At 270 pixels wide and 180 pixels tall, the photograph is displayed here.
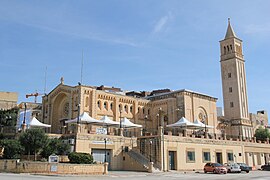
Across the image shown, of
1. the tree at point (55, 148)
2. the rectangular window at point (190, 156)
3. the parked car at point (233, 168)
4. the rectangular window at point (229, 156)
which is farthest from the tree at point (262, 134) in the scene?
the tree at point (55, 148)

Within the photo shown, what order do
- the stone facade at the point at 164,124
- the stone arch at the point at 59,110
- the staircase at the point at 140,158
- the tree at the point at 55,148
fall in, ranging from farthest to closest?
the stone arch at the point at 59,110
the stone facade at the point at 164,124
the staircase at the point at 140,158
the tree at the point at 55,148

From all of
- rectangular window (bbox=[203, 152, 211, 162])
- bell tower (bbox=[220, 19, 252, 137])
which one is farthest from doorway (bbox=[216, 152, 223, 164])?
bell tower (bbox=[220, 19, 252, 137])

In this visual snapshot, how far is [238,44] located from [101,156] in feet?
177

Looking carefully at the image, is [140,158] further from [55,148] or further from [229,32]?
[229,32]

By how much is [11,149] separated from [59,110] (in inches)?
915

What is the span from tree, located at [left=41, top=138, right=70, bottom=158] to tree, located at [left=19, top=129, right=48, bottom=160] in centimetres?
56

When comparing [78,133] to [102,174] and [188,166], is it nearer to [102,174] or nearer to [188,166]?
[102,174]

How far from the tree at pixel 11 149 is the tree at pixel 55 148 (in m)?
2.33

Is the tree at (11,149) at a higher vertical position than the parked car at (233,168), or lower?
higher

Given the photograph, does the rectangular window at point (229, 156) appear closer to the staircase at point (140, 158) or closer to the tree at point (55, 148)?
the staircase at point (140, 158)

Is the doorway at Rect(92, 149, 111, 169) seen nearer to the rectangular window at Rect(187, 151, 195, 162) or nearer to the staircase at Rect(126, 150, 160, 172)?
the staircase at Rect(126, 150, 160, 172)

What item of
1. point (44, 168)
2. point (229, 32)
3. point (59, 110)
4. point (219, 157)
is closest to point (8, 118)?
point (59, 110)

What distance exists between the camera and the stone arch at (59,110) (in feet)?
175

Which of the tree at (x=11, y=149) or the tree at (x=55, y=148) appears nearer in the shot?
the tree at (x=11, y=149)
